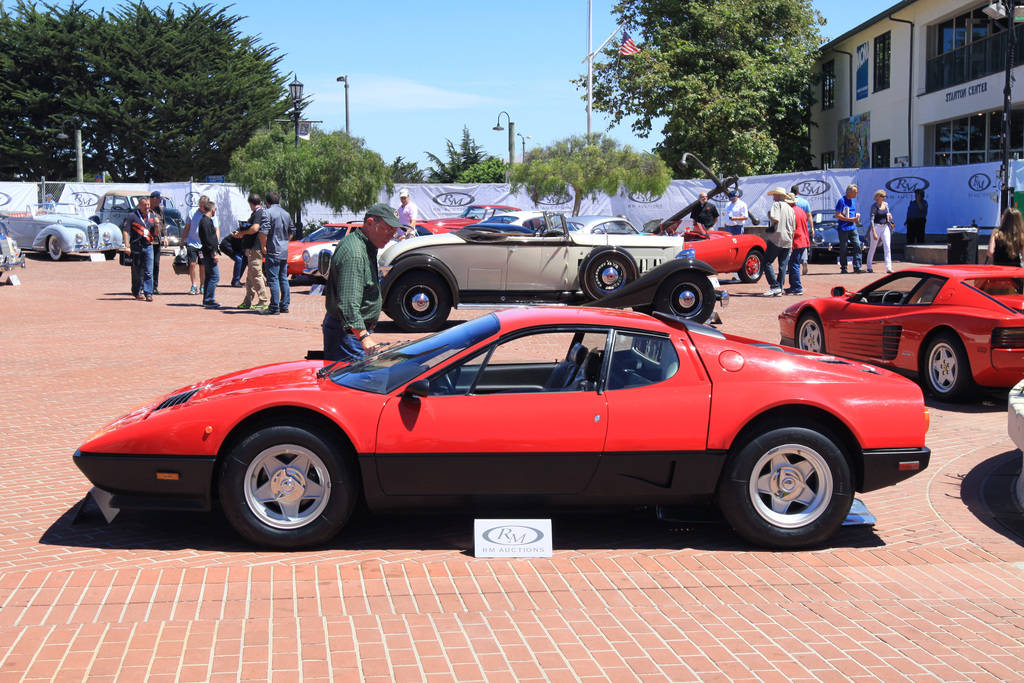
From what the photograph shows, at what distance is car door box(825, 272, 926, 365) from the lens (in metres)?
9.53

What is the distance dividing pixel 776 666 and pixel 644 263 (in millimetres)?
12016

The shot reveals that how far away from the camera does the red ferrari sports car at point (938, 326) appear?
8.41 m

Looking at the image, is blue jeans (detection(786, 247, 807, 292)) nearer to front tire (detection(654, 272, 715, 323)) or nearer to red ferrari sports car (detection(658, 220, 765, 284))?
red ferrari sports car (detection(658, 220, 765, 284))

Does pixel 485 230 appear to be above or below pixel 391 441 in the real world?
above

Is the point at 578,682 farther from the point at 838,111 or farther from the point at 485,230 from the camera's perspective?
the point at 838,111

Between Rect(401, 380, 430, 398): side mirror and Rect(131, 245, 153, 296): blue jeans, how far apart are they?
14177 millimetres

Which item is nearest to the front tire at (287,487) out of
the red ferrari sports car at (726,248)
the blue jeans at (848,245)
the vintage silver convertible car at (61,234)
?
the red ferrari sports car at (726,248)

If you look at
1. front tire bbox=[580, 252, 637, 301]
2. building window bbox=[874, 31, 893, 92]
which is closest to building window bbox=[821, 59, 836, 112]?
building window bbox=[874, 31, 893, 92]

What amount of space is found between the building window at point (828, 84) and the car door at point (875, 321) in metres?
33.9

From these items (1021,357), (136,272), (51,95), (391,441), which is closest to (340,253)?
(391,441)

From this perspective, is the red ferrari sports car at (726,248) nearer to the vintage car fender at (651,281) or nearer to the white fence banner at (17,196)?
the vintage car fender at (651,281)

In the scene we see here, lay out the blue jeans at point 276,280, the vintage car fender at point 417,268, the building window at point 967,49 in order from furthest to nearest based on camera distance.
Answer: the building window at point 967,49 → the blue jeans at point 276,280 → the vintage car fender at point 417,268

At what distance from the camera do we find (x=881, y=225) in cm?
2039

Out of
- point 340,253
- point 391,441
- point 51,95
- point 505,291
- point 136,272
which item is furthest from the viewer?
point 51,95
